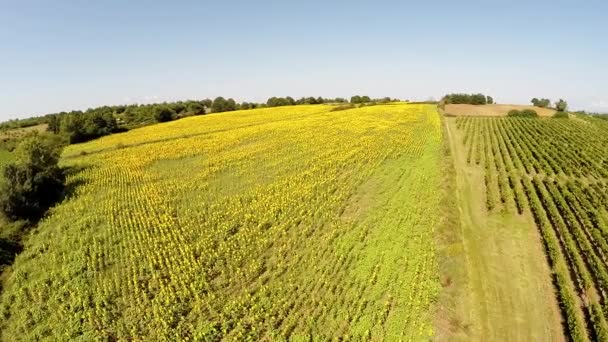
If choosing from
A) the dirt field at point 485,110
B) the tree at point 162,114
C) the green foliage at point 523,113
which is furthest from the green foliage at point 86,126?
the green foliage at point 523,113

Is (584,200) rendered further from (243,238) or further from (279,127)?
(279,127)

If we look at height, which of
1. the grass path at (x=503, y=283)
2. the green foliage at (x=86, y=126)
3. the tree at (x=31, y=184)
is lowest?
the grass path at (x=503, y=283)

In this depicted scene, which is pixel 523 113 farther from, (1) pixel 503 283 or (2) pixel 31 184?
(2) pixel 31 184

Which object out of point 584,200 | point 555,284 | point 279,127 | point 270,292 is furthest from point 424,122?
point 270,292

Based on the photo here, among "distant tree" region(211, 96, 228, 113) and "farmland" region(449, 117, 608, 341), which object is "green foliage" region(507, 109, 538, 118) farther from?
"distant tree" region(211, 96, 228, 113)

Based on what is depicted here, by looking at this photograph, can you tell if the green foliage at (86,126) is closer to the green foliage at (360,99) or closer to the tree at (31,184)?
the tree at (31,184)
